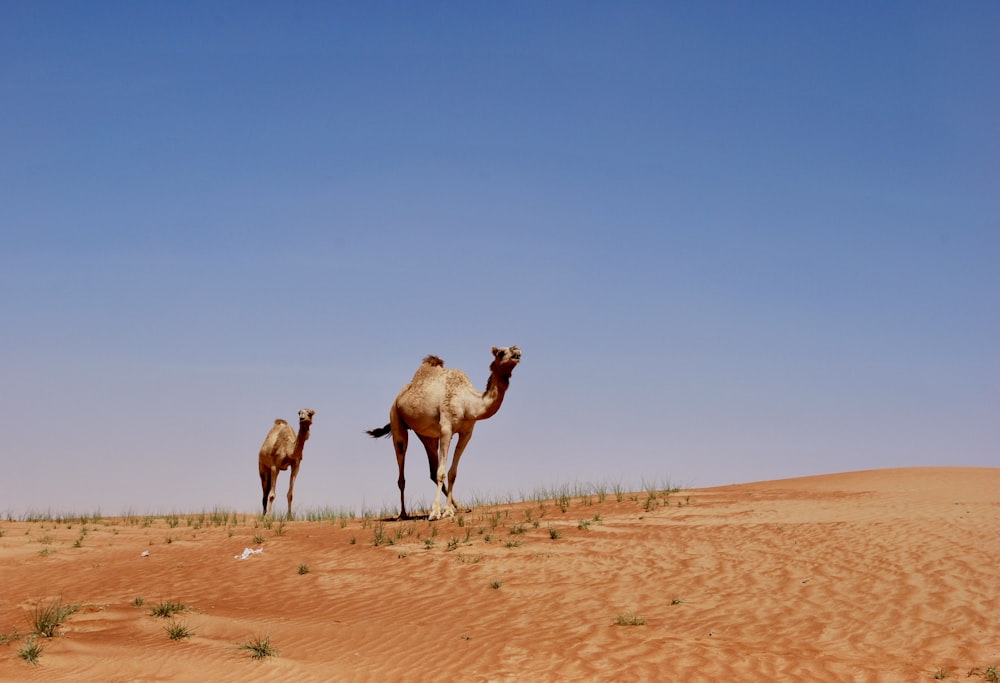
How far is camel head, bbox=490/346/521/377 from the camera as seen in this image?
747 inches

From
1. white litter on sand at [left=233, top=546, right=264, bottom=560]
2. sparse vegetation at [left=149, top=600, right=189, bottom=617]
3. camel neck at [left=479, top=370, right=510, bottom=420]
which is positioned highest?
camel neck at [left=479, top=370, right=510, bottom=420]

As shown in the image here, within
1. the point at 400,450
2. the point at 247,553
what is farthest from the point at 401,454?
the point at 247,553

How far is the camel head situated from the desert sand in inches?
126

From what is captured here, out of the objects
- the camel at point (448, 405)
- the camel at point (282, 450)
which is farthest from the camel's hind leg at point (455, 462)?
the camel at point (282, 450)

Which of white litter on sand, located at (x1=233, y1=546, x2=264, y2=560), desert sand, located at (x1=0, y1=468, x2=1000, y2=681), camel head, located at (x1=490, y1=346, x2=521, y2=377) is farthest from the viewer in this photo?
camel head, located at (x1=490, y1=346, x2=521, y2=377)

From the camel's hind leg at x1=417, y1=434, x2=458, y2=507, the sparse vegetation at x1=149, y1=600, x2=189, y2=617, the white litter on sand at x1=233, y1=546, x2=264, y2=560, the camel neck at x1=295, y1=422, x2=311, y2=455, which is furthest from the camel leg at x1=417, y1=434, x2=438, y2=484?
the sparse vegetation at x1=149, y1=600, x2=189, y2=617

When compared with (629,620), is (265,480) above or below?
above

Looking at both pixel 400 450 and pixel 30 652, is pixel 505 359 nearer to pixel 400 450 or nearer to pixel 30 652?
pixel 400 450

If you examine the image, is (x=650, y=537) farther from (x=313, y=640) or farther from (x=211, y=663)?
(x=211, y=663)

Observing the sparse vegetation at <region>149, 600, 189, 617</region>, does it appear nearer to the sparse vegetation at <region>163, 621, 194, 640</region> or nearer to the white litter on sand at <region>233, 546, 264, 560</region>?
the sparse vegetation at <region>163, 621, 194, 640</region>

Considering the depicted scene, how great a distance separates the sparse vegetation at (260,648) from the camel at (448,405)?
901 cm

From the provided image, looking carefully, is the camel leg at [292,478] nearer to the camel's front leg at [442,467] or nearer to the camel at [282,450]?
the camel at [282,450]

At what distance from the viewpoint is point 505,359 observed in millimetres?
18984

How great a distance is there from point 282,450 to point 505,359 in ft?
33.9
